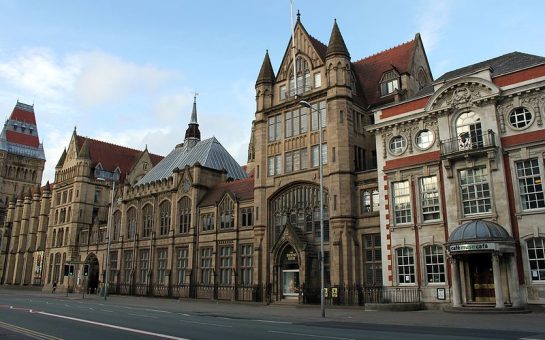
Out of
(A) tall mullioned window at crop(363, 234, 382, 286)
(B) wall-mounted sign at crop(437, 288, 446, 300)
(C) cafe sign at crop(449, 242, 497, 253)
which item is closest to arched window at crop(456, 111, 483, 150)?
(C) cafe sign at crop(449, 242, 497, 253)

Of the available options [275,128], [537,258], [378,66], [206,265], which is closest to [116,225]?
[206,265]

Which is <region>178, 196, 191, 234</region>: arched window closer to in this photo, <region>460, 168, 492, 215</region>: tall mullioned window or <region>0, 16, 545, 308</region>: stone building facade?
<region>0, 16, 545, 308</region>: stone building facade

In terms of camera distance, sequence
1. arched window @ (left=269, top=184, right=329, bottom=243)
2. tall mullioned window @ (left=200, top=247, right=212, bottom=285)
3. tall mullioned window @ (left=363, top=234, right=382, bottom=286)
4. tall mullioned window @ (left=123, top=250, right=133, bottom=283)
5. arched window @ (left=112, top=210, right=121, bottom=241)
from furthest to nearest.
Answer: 1. arched window @ (left=112, top=210, right=121, bottom=241)
2. tall mullioned window @ (left=123, top=250, right=133, bottom=283)
3. tall mullioned window @ (left=200, top=247, right=212, bottom=285)
4. arched window @ (left=269, top=184, right=329, bottom=243)
5. tall mullioned window @ (left=363, top=234, right=382, bottom=286)

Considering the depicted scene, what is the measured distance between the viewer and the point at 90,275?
63.9 meters

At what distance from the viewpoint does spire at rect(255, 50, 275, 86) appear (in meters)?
42.7

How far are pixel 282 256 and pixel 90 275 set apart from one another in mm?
37682

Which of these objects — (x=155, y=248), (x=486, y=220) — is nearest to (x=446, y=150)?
(x=486, y=220)

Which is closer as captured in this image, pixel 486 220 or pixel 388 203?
pixel 486 220

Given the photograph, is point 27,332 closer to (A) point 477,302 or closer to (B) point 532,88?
(A) point 477,302

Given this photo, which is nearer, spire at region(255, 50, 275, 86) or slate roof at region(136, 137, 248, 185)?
spire at region(255, 50, 275, 86)

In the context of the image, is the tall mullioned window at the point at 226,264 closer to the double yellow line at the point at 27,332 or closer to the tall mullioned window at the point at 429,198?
the tall mullioned window at the point at 429,198

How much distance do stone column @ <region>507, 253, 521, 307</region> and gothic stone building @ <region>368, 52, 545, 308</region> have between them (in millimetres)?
53

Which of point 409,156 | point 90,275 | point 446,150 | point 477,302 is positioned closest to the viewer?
point 477,302

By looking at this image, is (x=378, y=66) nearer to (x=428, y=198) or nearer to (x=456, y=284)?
(x=428, y=198)
